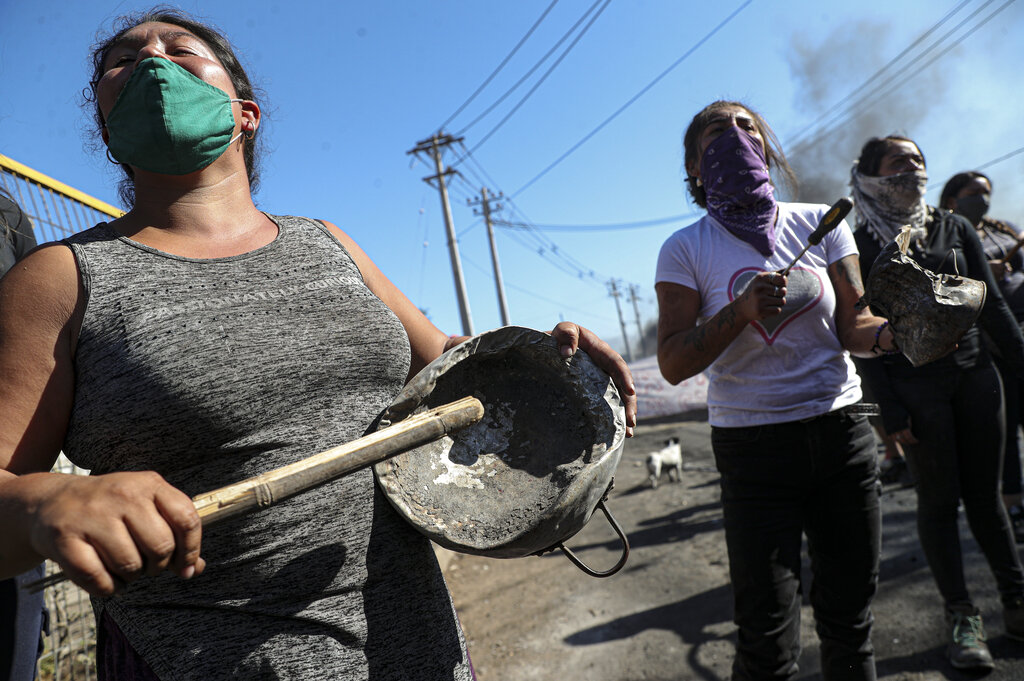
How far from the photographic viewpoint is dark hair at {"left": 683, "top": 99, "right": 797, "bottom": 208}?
231 centimetres

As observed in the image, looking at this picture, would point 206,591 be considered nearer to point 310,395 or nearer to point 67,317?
point 310,395

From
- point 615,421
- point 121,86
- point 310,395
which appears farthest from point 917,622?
point 121,86

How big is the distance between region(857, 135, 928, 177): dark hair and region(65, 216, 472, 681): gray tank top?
249 cm

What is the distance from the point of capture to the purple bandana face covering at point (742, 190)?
2125 mm

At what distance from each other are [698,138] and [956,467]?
173 centimetres

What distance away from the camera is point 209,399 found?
1.05m

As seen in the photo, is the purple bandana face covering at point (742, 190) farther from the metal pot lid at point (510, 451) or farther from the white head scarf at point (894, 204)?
the metal pot lid at point (510, 451)

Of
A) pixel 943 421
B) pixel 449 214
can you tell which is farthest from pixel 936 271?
pixel 449 214

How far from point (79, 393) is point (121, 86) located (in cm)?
63

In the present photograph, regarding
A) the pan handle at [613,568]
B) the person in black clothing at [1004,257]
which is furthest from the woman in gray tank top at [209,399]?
the person in black clothing at [1004,257]

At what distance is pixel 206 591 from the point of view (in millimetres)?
1061

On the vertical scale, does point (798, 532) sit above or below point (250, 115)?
below

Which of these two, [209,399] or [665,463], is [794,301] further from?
[665,463]

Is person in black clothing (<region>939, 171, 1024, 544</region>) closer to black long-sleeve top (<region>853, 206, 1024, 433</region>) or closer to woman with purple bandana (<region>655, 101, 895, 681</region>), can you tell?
black long-sleeve top (<region>853, 206, 1024, 433</region>)
